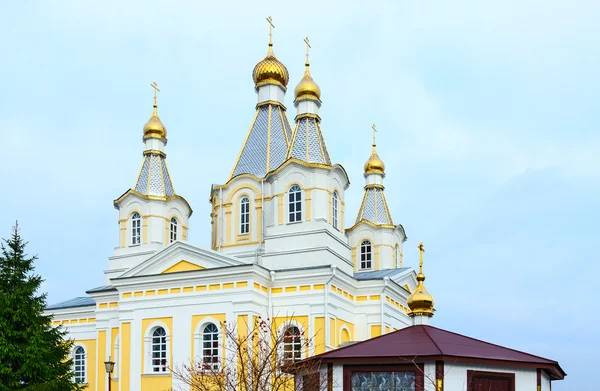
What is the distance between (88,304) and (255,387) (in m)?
18.5

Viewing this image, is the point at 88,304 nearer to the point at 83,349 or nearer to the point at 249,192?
the point at 83,349

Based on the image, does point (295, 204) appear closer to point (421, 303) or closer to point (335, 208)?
point (335, 208)

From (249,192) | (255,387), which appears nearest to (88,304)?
(249,192)

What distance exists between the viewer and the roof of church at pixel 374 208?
31.4 m

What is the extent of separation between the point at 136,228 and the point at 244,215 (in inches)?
184

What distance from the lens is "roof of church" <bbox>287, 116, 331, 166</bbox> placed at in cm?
2500

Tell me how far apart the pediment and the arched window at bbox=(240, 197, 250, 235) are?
3364 millimetres

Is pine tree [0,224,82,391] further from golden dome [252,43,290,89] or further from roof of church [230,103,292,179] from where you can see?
golden dome [252,43,290,89]

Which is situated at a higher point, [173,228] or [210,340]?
[173,228]

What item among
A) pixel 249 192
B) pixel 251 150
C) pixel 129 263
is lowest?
pixel 129 263

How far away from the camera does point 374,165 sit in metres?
32.6

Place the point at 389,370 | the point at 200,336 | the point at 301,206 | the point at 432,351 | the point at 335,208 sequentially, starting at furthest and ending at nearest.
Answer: the point at 335,208
the point at 301,206
the point at 200,336
the point at 389,370
the point at 432,351

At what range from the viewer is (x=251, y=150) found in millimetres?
28422

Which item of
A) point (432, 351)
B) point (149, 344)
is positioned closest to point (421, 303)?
point (432, 351)
